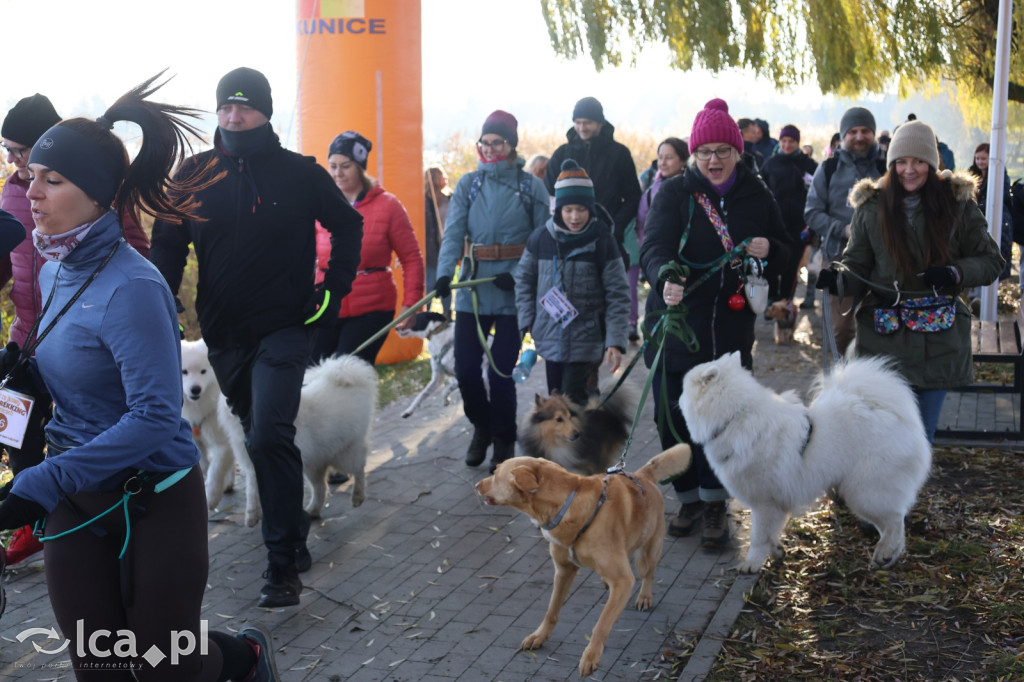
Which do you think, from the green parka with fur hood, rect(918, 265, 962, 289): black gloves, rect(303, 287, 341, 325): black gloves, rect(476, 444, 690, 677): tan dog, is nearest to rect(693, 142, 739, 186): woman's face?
the green parka with fur hood

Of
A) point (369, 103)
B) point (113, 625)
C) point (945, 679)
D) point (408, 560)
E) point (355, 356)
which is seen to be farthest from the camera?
point (369, 103)

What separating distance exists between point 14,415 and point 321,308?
6.48 feet

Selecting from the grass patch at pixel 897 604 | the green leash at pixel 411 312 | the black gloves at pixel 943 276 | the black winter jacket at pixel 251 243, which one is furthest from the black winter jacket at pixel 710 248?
the black winter jacket at pixel 251 243

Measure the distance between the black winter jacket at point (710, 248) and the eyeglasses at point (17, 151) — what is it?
330 centimetres

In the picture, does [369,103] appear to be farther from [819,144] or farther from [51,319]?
[819,144]

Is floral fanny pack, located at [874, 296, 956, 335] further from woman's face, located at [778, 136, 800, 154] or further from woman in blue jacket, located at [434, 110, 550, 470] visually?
woman's face, located at [778, 136, 800, 154]

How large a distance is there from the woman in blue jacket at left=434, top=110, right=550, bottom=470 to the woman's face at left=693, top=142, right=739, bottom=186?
68.8 inches

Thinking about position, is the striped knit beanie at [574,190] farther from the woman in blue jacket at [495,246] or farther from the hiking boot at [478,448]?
the hiking boot at [478,448]

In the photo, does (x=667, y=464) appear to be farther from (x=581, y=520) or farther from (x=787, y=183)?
(x=787, y=183)

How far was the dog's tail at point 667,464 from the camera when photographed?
4.63m

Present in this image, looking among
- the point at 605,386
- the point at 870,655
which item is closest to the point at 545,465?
the point at 870,655

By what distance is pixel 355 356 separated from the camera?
6.34 m

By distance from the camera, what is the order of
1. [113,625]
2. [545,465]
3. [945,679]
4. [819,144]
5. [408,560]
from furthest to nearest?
[819,144]
[408,560]
[545,465]
[945,679]
[113,625]

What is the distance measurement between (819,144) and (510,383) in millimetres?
28251
